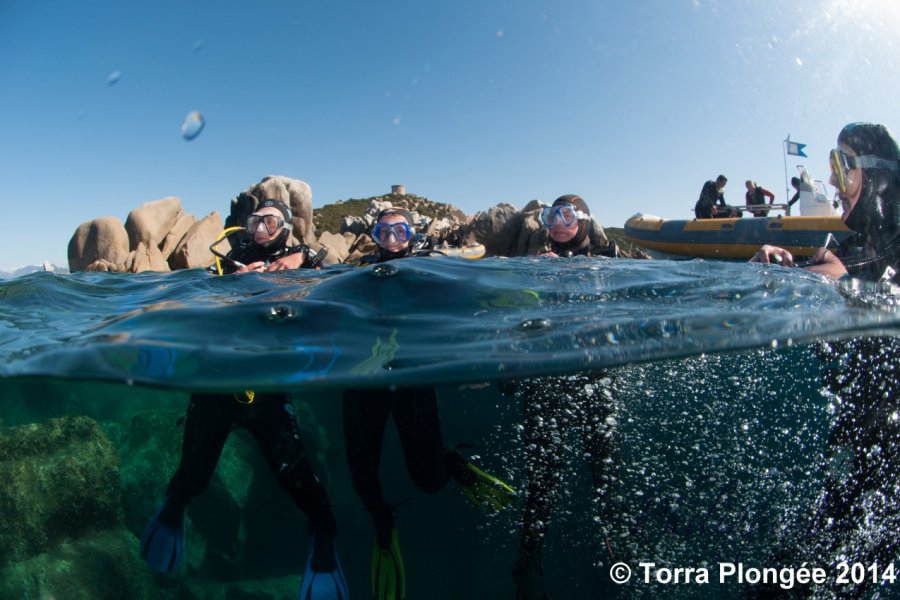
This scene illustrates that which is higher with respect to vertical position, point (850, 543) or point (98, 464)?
point (98, 464)

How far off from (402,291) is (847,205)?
4177 mm

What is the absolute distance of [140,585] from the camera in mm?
5262

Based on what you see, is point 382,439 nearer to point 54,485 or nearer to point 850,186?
point 54,485

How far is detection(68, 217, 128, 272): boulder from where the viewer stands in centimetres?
1827

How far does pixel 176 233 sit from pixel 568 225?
18201mm

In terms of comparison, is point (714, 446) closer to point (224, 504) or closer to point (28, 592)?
point (224, 504)

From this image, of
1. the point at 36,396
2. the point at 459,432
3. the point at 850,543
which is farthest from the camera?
the point at 459,432

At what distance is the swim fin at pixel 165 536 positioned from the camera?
15.3 ft

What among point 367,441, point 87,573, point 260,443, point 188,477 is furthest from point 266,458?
point 87,573

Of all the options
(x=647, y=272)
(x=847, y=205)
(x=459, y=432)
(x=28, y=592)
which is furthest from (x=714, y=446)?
(x=28, y=592)

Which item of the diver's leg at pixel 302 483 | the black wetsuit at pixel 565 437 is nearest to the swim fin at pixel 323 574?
the diver's leg at pixel 302 483

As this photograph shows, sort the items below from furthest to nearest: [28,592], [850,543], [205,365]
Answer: [850,543], [28,592], [205,365]

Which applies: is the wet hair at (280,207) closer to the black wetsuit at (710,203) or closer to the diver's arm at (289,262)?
the diver's arm at (289,262)

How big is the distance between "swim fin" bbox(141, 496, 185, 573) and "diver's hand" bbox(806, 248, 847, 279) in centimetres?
675
